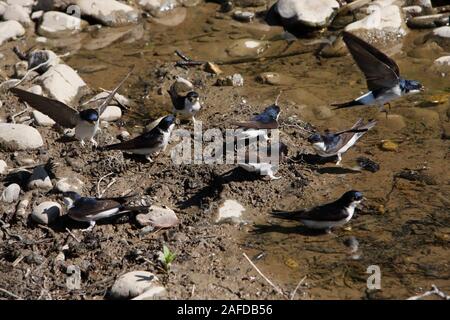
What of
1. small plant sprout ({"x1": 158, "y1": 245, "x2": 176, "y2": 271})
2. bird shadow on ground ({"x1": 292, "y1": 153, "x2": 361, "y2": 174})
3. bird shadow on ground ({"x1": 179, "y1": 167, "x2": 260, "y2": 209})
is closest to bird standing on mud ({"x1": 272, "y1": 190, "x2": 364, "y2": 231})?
bird shadow on ground ({"x1": 179, "y1": 167, "x2": 260, "y2": 209})

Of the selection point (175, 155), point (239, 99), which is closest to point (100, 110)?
point (175, 155)

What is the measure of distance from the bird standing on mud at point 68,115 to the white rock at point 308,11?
387cm

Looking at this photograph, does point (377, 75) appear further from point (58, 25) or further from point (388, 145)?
point (58, 25)

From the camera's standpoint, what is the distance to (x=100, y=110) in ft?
25.1

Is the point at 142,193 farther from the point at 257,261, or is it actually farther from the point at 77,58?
the point at 77,58

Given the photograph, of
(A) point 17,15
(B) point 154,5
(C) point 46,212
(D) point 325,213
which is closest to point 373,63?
(D) point 325,213

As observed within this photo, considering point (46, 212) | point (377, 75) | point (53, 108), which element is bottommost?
point (46, 212)

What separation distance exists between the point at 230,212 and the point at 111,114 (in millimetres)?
2352

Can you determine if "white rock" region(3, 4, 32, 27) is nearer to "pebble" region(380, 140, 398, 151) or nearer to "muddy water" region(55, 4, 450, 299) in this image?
"muddy water" region(55, 4, 450, 299)

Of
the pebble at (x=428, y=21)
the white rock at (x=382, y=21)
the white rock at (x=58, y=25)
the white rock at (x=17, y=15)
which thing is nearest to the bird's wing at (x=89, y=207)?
the white rock at (x=382, y=21)

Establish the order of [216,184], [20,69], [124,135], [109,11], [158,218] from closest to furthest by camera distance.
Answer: [158,218] → [216,184] → [124,135] → [20,69] → [109,11]

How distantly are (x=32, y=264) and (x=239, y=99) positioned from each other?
3402mm

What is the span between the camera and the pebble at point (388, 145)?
760 centimetres

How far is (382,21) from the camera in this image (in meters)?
10.2
